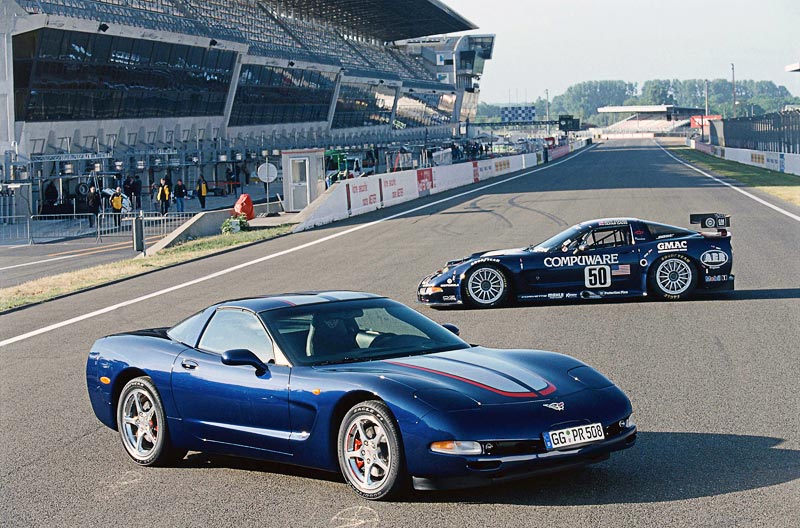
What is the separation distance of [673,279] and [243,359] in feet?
31.6

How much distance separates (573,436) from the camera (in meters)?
6.32

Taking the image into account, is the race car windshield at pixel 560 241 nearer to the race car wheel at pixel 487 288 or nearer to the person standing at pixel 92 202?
the race car wheel at pixel 487 288

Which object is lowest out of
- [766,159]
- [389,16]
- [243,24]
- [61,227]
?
[61,227]

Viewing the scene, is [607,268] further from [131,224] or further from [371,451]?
[131,224]

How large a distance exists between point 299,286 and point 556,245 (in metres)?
5.46

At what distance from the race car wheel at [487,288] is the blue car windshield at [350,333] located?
7584 millimetres

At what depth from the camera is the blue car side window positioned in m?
7.40

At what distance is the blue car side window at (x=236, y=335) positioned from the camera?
7.40 metres

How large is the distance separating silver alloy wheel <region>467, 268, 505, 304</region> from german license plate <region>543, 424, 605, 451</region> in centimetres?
895

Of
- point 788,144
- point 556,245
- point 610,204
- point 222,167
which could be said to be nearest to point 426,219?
point 610,204

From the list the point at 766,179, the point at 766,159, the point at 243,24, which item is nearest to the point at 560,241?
the point at 766,179

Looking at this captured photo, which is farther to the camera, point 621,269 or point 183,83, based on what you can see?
point 183,83

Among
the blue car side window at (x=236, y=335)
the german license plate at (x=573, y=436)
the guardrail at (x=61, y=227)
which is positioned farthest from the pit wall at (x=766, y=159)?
the german license plate at (x=573, y=436)

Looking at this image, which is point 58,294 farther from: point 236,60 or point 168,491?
point 236,60
